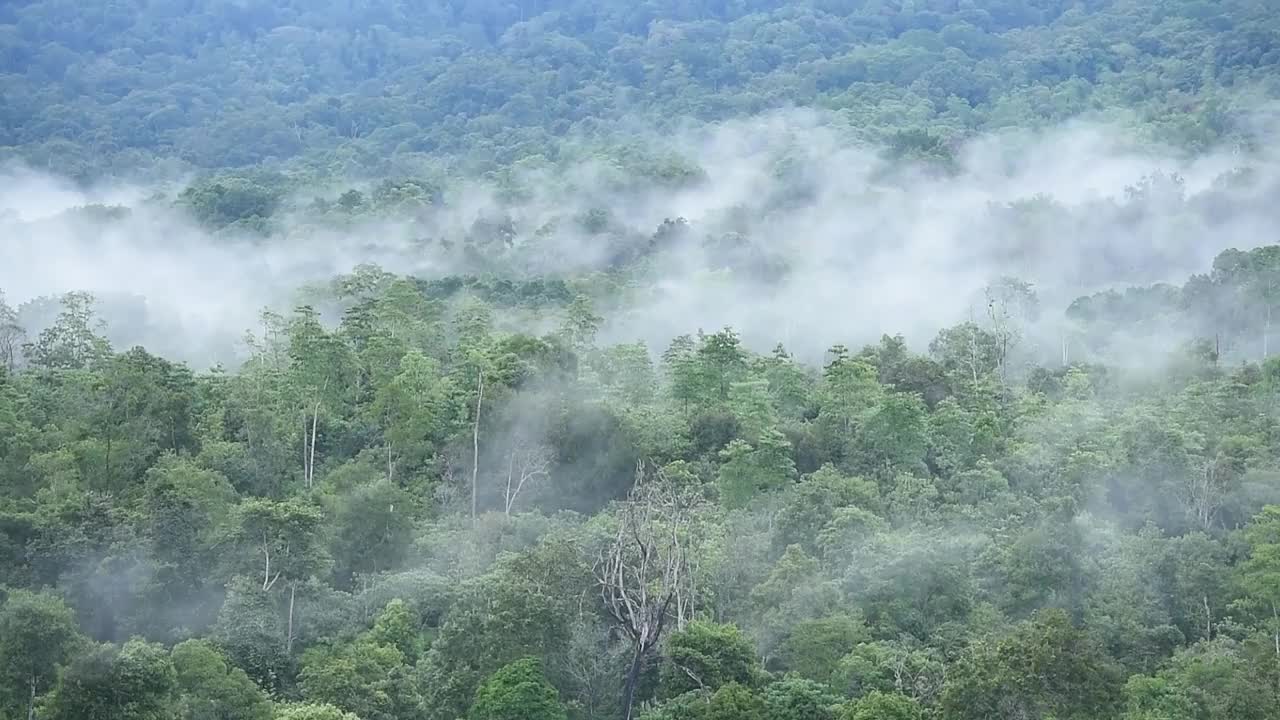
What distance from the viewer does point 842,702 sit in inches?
1089

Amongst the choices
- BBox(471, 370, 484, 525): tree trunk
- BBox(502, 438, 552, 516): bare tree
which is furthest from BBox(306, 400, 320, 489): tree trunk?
BBox(502, 438, 552, 516): bare tree

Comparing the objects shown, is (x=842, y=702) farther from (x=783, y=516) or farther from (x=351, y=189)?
(x=351, y=189)

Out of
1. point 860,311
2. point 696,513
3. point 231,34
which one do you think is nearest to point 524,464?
point 696,513

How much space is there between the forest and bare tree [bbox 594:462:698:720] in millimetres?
124

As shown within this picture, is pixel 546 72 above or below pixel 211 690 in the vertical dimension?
above

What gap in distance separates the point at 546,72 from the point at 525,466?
304ft

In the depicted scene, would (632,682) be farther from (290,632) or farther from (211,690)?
(290,632)

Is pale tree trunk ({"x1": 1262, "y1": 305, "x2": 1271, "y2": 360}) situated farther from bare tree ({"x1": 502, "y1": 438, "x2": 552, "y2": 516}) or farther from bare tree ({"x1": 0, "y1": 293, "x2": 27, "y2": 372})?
bare tree ({"x1": 0, "y1": 293, "x2": 27, "y2": 372})

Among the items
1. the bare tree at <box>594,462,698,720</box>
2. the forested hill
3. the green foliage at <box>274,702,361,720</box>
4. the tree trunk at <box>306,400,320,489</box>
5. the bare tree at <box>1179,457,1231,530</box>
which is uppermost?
the forested hill

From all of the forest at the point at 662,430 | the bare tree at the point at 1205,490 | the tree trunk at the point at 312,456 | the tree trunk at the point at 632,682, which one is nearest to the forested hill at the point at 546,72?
the forest at the point at 662,430

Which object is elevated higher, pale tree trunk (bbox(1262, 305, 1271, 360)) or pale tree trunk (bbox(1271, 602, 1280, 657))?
pale tree trunk (bbox(1262, 305, 1271, 360))

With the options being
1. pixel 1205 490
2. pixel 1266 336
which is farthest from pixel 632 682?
pixel 1266 336

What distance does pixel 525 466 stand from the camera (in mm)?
41844

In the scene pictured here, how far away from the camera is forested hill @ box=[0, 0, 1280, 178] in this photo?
4473 inches
